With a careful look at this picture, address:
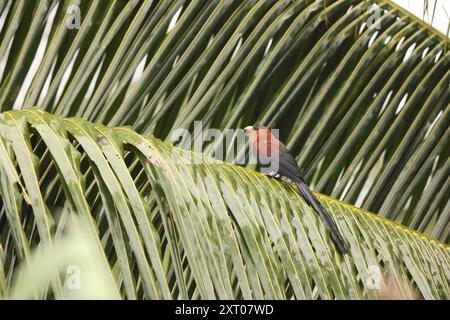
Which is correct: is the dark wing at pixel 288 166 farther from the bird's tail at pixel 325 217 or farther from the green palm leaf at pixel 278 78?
the bird's tail at pixel 325 217

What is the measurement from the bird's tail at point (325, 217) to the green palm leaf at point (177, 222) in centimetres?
3

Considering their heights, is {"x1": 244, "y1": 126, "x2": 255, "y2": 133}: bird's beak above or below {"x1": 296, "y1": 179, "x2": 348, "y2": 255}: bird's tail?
above

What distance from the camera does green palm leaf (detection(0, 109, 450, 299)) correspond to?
178 centimetres

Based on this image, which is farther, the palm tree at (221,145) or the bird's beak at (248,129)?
the bird's beak at (248,129)

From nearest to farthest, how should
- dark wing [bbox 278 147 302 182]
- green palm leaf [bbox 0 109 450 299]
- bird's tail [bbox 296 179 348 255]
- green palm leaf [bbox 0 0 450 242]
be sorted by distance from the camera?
green palm leaf [bbox 0 109 450 299]
bird's tail [bbox 296 179 348 255]
green palm leaf [bbox 0 0 450 242]
dark wing [bbox 278 147 302 182]

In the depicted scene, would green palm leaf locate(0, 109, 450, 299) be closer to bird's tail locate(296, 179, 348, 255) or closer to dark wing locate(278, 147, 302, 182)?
bird's tail locate(296, 179, 348, 255)

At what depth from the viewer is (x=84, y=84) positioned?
2.88 m

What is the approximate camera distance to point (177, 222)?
1.96 meters

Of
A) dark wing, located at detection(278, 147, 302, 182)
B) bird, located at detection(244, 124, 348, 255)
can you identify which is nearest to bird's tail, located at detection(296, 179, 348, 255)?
bird, located at detection(244, 124, 348, 255)

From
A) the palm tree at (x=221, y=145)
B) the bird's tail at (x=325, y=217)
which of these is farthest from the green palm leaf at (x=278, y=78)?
the bird's tail at (x=325, y=217)

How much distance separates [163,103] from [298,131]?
63 centimetres

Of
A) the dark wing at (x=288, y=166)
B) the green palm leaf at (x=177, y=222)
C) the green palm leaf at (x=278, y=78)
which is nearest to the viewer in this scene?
the green palm leaf at (x=177, y=222)

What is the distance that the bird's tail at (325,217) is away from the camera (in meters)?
2.54

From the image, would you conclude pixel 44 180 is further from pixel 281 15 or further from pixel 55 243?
pixel 281 15
